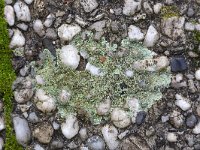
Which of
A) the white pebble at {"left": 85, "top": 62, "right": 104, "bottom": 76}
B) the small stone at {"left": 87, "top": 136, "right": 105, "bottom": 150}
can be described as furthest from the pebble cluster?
the white pebble at {"left": 85, "top": 62, "right": 104, "bottom": 76}

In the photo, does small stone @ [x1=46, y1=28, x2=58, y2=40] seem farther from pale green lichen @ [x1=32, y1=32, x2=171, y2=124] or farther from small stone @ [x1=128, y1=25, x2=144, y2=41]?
small stone @ [x1=128, y1=25, x2=144, y2=41]

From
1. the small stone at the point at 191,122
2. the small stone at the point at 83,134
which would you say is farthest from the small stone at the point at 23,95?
the small stone at the point at 191,122

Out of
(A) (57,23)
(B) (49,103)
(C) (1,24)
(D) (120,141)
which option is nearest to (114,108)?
(D) (120,141)

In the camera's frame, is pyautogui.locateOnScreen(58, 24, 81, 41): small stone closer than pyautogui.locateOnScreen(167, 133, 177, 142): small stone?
No

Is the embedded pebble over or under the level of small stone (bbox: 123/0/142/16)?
under

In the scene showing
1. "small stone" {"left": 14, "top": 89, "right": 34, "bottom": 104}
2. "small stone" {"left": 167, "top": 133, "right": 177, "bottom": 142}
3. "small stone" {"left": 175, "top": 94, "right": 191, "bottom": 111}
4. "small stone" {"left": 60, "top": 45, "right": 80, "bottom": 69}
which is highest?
"small stone" {"left": 60, "top": 45, "right": 80, "bottom": 69}

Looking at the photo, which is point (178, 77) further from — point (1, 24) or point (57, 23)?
point (1, 24)

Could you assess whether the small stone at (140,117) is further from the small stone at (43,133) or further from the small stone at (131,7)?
the small stone at (131,7)
